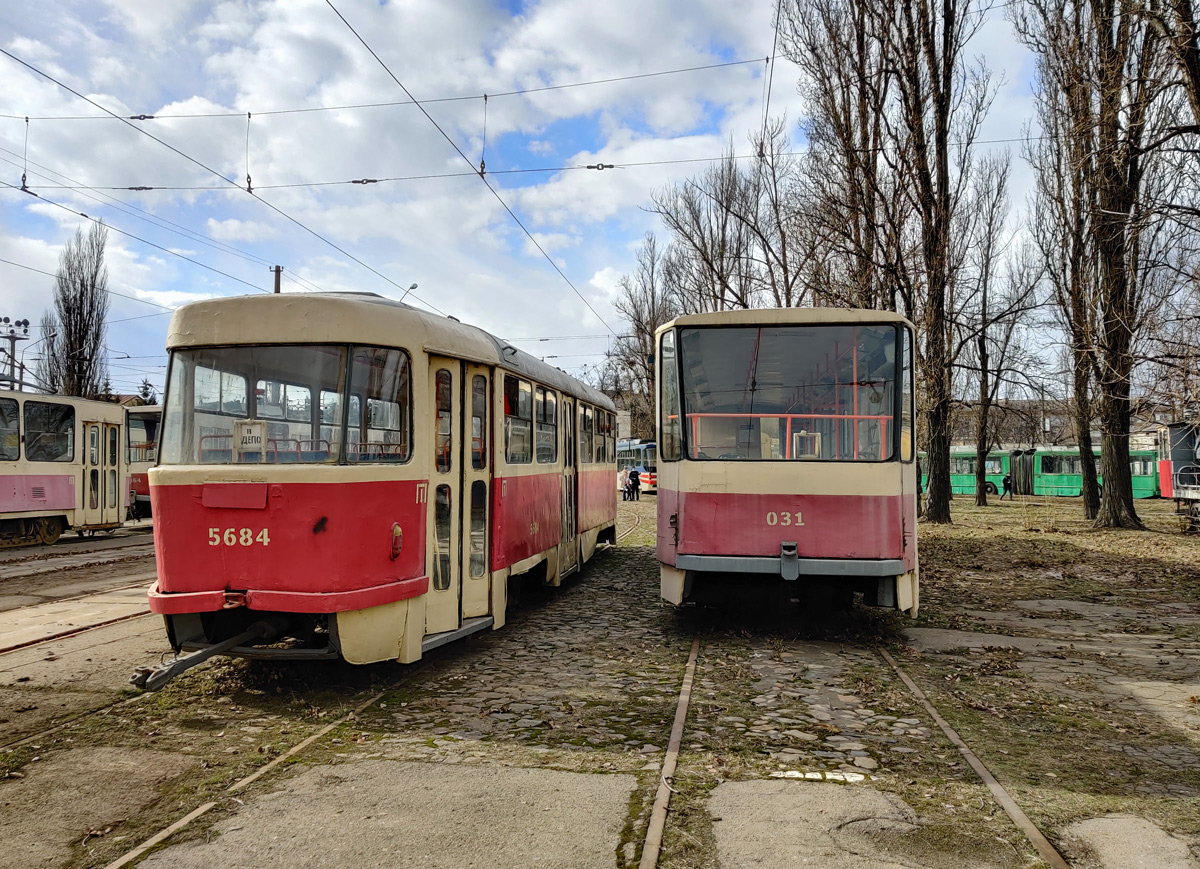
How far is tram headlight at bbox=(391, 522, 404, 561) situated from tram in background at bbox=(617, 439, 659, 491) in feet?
123

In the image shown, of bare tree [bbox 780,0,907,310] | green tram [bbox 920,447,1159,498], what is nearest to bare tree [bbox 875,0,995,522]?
bare tree [bbox 780,0,907,310]

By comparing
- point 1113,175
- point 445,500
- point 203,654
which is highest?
point 1113,175

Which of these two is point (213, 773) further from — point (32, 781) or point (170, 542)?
point (170, 542)

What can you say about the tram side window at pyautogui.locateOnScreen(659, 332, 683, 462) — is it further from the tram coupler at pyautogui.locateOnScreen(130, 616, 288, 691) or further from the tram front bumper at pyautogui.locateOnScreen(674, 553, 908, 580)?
the tram coupler at pyautogui.locateOnScreen(130, 616, 288, 691)

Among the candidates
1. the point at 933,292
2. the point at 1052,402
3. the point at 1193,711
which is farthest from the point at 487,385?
the point at 1052,402

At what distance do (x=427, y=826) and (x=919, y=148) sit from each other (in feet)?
64.5

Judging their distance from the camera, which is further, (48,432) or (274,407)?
(48,432)

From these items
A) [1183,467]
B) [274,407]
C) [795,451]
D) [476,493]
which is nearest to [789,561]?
[795,451]

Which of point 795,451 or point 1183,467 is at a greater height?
point 795,451

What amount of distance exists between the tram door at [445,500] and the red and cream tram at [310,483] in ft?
0.05

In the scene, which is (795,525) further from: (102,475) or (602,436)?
(102,475)

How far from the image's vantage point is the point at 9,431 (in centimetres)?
1680

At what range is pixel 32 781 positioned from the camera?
4301mm

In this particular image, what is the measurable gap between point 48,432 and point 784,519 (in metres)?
16.6
